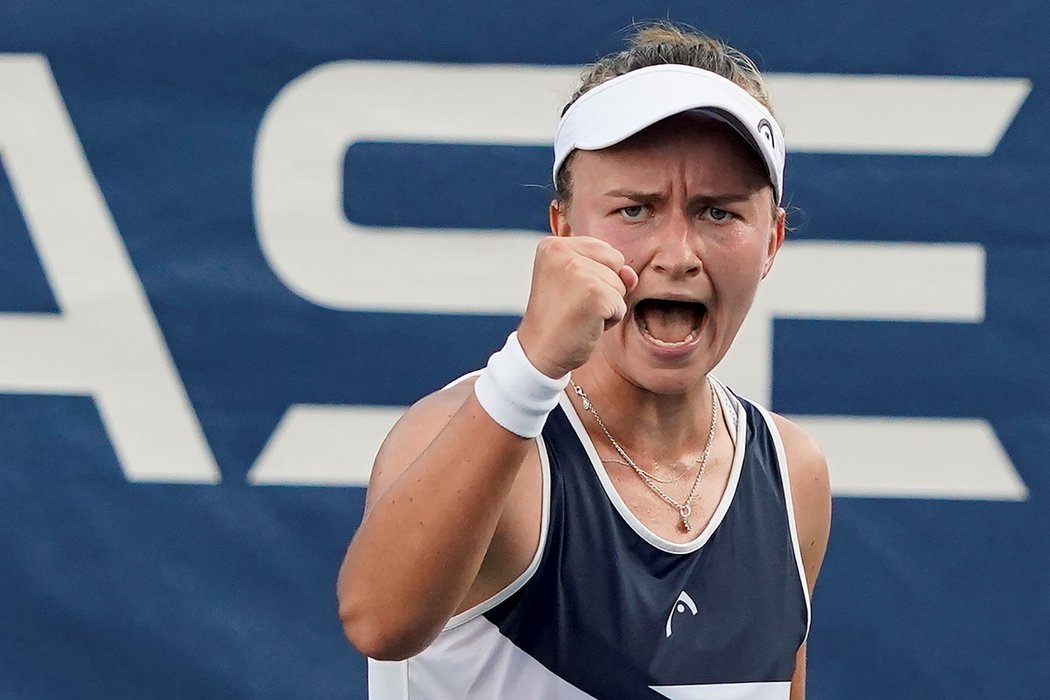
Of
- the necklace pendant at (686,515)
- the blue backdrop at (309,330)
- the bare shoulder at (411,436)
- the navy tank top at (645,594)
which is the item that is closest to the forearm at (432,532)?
the bare shoulder at (411,436)

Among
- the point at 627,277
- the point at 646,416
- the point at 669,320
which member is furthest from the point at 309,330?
the point at 627,277

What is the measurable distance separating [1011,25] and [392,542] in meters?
1.67

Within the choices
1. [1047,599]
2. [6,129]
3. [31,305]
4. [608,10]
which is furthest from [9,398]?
[1047,599]

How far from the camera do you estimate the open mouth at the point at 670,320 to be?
5.05 feet

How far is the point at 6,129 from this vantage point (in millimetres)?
2506

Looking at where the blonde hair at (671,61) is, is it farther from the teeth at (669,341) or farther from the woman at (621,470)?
the teeth at (669,341)

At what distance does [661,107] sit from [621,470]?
0.40m

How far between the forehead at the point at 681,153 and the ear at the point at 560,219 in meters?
0.08

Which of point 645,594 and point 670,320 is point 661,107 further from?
point 645,594

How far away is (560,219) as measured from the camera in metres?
1.62

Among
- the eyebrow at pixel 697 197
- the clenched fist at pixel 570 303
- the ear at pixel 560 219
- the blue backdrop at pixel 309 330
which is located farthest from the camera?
the blue backdrop at pixel 309 330

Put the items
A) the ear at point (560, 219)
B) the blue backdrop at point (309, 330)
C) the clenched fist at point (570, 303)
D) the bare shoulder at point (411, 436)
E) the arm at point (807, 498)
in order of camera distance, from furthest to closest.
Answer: the blue backdrop at point (309, 330) < the arm at point (807, 498) < the ear at point (560, 219) < the bare shoulder at point (411, 436) < the clenched fist at point (570, 303)

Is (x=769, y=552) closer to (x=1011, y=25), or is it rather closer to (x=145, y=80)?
Result: (x=1011, y=25)

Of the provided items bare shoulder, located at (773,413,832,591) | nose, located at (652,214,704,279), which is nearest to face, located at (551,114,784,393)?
nose, located at (652,214,704,279)
